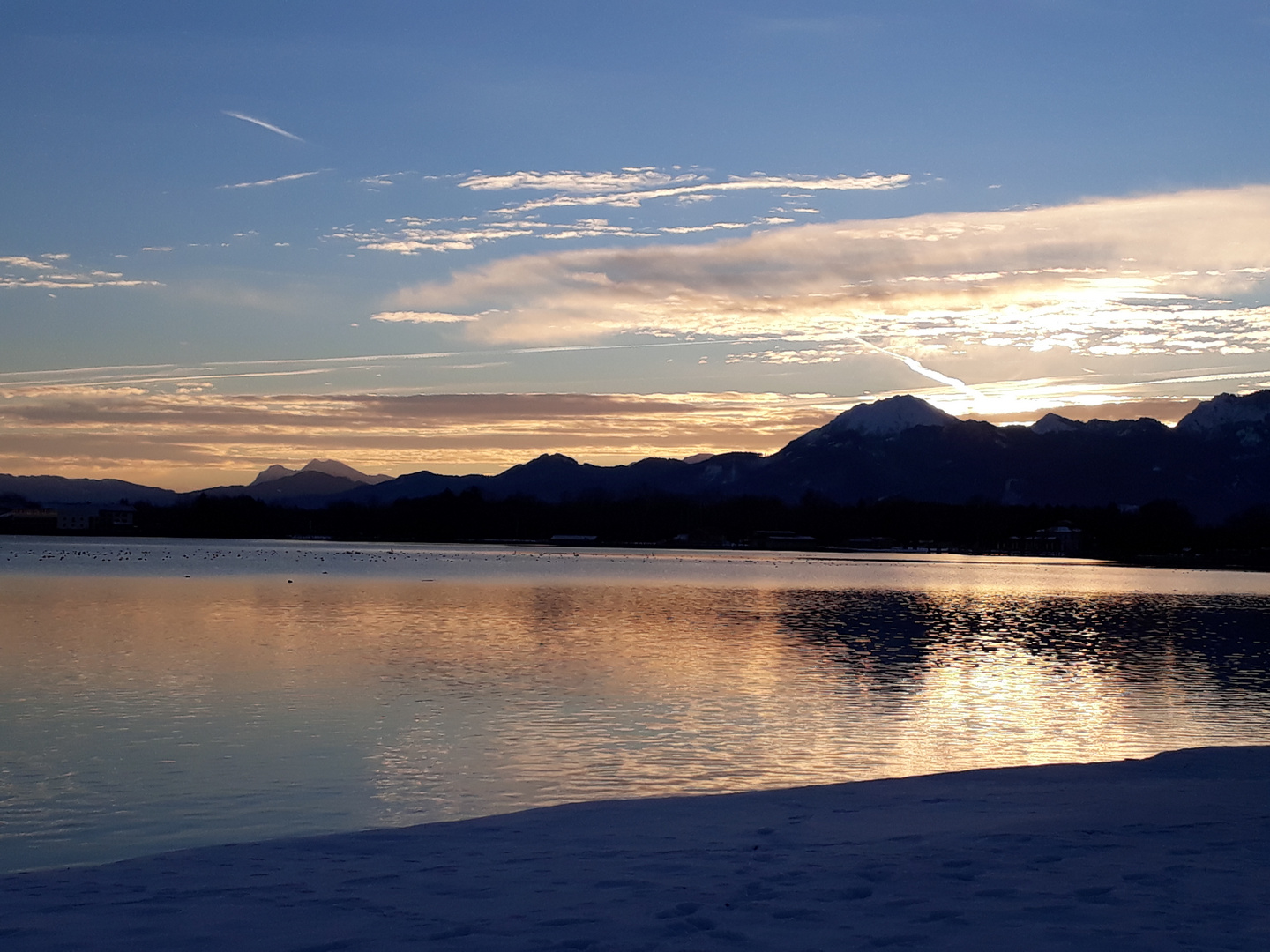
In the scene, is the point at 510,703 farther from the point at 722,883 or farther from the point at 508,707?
the point at 722,883

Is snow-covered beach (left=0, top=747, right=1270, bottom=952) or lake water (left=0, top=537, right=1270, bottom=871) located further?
lake water (left=0, top=537, right=1270, bottom=871)

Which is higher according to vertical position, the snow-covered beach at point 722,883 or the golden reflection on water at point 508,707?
the snow-covered beach at point 722,883

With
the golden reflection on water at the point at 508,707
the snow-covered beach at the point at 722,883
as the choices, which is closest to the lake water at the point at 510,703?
the golden reflection on water at the point at 508,707

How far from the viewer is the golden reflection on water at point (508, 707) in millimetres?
15805

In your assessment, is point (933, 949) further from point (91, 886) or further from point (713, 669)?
point (713, 669)

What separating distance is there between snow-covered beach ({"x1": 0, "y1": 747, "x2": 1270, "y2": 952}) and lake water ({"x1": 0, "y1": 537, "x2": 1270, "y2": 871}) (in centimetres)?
232

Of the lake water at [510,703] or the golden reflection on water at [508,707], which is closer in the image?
the lake water at [510,703]

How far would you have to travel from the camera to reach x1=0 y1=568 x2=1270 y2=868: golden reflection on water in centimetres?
1580

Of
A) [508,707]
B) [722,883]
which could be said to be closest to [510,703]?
[508,707]

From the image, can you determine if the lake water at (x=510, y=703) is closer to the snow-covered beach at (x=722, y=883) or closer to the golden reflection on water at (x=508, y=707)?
the golden reflection on water at (x=508, y=707)

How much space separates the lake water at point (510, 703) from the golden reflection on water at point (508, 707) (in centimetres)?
9

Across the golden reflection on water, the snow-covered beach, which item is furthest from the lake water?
the snow-covered beach

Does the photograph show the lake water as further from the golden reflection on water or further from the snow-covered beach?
the snow-covered beach

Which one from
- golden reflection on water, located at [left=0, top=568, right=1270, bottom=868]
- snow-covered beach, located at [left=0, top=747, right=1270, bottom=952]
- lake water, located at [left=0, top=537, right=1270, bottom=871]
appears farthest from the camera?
golden reflection on water, located at [left=0, top=568, right=1270, bottom=868]
